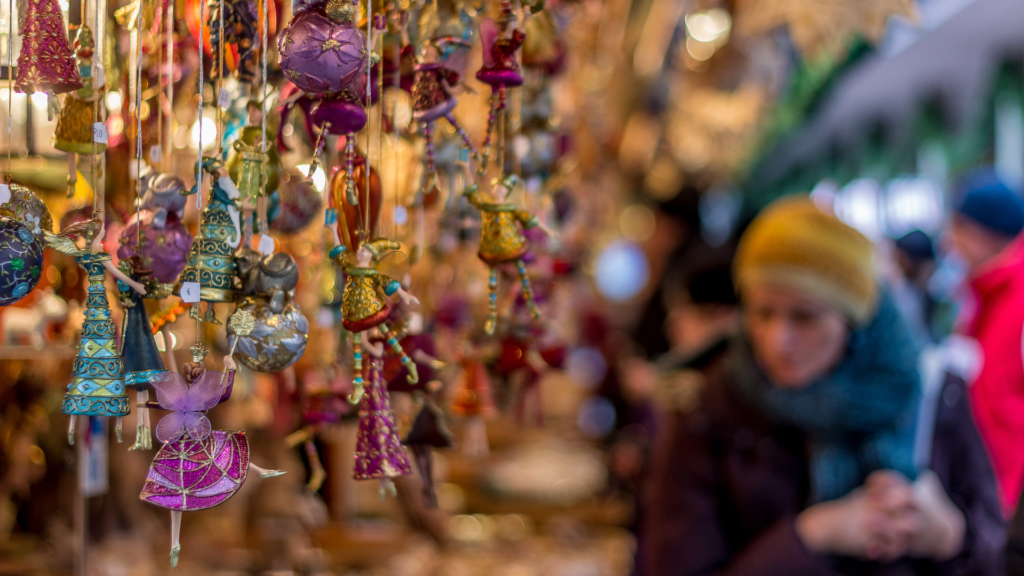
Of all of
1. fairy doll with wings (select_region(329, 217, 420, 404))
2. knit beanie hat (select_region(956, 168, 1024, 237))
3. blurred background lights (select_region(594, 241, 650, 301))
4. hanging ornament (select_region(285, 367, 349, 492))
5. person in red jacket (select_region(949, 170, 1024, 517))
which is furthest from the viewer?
blurred background lights (select_region(594, 241, 650, 301))

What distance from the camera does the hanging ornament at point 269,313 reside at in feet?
2.20

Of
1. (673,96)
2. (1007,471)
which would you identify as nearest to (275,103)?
(1007,471)

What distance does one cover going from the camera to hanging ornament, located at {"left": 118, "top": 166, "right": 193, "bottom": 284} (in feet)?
2.26

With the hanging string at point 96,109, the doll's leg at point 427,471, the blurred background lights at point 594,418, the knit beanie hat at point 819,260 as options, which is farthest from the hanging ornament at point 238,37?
the blurred background lights at point 594,418

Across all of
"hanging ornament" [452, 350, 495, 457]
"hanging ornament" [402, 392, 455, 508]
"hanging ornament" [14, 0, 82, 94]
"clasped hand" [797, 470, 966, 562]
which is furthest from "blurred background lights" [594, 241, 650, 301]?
"hanging ornament" [14, 0, 82, 94]

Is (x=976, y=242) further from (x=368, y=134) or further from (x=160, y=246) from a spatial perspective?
(x=160, y=246)

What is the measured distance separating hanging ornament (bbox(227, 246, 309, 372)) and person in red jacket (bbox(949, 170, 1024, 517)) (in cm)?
168

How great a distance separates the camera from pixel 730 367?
1.49 m

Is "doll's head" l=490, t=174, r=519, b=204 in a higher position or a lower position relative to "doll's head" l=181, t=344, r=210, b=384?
higher

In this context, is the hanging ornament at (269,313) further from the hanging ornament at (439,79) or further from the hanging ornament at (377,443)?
the hanging ornament at (439,79)

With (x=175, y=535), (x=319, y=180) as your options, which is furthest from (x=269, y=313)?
(x=319, y=180)

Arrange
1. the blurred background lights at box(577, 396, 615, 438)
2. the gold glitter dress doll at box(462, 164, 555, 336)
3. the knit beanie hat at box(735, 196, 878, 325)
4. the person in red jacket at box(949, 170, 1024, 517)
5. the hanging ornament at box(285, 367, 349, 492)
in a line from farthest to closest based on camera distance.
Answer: the blurred background lights at box(577, 396, 615, 438), the person in red jacket at box(949, 170, 1024, 517), the knit beanie hat at box(735, 196, 878, 325), the hanging ornament at box(285, 367, 349, 492), the gold glitter dress doll at box(462, 164, 555, 336)

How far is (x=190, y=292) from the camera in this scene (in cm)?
65

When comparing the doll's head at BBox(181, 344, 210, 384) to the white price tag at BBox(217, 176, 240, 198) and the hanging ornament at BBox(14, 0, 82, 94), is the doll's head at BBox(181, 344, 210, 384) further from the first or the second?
the hanging ornament at BBox(14, 0, 82, 94)
